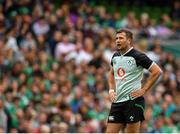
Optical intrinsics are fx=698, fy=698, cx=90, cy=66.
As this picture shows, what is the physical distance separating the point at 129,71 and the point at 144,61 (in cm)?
24

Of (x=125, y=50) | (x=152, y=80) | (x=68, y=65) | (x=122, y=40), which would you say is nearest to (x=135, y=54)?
(x=125, y=50)

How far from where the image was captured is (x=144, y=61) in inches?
369

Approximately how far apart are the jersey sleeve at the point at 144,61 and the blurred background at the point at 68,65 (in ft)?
18.0

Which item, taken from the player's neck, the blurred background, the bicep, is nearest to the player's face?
the player's neck

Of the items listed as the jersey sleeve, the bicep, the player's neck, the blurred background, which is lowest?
the blurred background

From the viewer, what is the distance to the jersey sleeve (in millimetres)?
9359

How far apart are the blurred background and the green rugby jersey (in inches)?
207

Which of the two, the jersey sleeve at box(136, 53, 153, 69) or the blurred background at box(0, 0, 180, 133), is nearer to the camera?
the jersey sleeve at box(136, 53, 153, 69)

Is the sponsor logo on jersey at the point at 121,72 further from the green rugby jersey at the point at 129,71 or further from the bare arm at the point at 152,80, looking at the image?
the bare arm at the point at 152,80

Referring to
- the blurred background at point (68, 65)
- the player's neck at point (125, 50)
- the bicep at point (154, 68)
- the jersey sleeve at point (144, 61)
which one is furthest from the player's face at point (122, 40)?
the blurred background at point (68, 65)

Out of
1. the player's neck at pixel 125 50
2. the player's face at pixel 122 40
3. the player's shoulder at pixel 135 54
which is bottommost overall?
the player's shoulder at pixel 135 54

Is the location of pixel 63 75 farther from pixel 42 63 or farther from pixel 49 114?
pixel 49 114

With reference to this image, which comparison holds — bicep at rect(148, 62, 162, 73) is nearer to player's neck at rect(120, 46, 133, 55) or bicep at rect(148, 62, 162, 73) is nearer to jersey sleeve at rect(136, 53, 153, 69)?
jersey sleeve at rect(136, 53, 153, 69)

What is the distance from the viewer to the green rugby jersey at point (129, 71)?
9.38 meters
